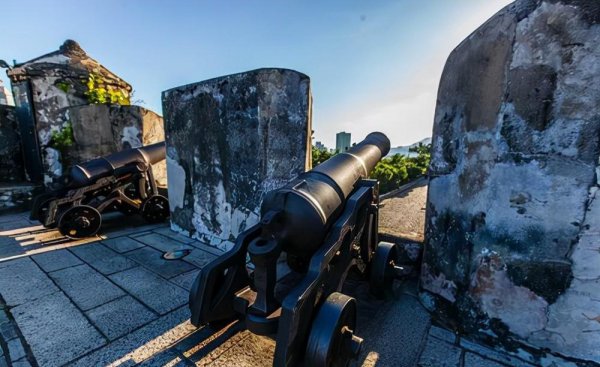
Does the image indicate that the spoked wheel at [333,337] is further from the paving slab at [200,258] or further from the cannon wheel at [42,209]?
the cannon wheel at [42,209]

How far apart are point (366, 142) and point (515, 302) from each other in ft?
6.96

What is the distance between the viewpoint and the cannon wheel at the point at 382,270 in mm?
2506

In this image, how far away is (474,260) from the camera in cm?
208

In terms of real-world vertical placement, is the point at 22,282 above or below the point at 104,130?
below

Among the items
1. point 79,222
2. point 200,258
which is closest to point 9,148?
point 79,222

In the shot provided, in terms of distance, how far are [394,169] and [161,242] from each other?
21.0 ft

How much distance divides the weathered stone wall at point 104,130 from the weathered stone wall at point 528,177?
6547 mm

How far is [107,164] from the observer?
4.87 meters

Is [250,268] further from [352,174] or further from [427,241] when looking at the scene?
[427,241]

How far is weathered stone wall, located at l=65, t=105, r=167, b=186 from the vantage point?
6.43m

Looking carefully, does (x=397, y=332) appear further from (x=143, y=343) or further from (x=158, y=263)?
(x=158, y=263)

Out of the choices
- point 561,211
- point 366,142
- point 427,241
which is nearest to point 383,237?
point 427,241

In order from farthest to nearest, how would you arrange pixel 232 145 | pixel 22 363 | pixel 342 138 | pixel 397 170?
1. pixel 342 138
2. pixel 397 170
3. pixel 232 145
4. pixel 22 363

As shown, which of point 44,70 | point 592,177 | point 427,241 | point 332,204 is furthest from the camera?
point 44,70
